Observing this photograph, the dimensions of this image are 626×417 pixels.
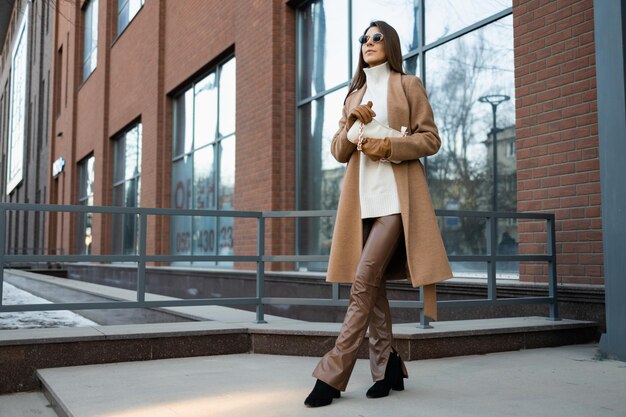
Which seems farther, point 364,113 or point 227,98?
point 227,98

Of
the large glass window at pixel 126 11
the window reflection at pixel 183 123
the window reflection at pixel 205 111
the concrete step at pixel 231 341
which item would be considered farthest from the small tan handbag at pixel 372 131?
the large glass window at pixel 126 11

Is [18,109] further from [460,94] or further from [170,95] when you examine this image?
[460,94]

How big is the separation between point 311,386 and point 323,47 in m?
6.86

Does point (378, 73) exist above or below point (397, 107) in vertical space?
above

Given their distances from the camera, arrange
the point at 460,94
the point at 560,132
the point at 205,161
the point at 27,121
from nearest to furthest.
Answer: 1. the point at 560,132
2. the point at 460,94
3. the point at 205,161
4. the point at 27,121

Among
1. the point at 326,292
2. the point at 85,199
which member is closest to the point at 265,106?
the point at 326,292

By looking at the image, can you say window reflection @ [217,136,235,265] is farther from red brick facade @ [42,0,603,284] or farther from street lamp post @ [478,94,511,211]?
street lamp post @ [478,94,511,211]

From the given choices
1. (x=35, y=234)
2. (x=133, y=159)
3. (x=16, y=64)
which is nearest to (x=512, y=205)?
(x=133, y=159)

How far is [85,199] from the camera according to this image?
2230cm

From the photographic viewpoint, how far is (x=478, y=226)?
273 inches

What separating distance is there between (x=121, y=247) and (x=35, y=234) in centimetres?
1708

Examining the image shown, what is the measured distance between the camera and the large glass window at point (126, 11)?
1678cm

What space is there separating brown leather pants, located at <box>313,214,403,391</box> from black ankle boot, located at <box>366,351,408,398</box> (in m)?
0.04

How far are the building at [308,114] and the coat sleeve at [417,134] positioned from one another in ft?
6.45
